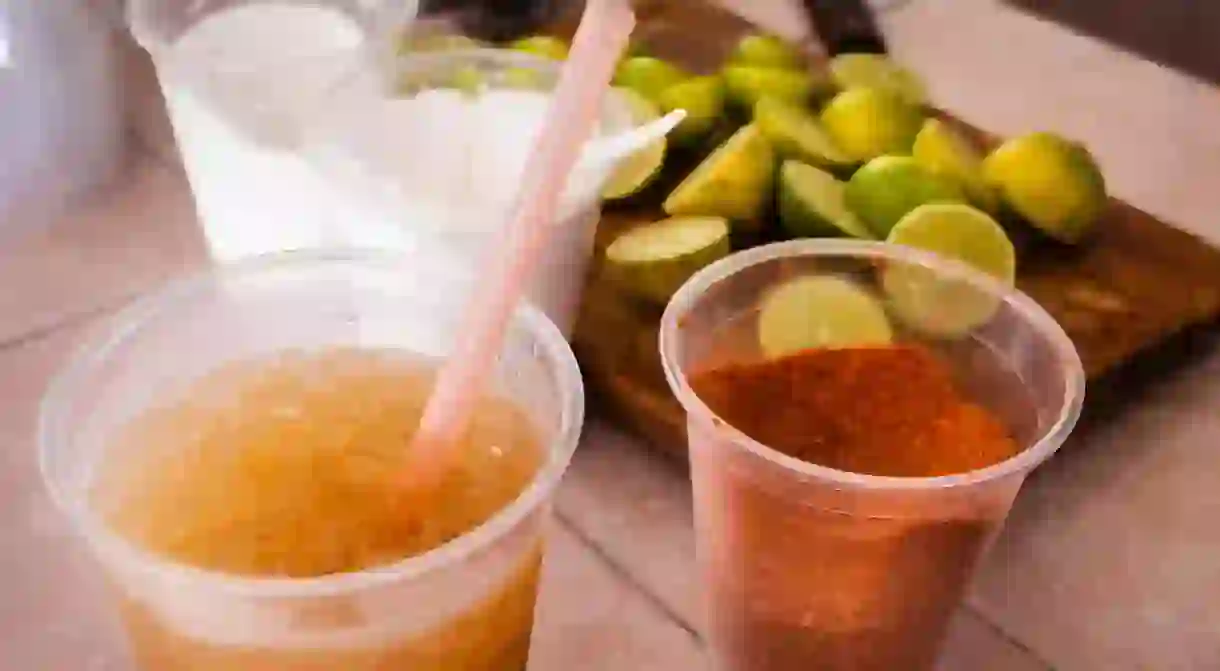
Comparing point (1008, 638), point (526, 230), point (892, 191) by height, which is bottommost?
point (1008, 638)

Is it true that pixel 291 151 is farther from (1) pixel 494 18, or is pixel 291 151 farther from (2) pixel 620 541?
(1) pixel 494 18

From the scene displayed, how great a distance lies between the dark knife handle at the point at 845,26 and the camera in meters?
1.00

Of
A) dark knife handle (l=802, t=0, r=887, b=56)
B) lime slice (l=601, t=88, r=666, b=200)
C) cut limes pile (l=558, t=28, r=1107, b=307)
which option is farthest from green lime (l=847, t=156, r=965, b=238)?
dark knife handle (l=802, t=0, r=887, b=56)

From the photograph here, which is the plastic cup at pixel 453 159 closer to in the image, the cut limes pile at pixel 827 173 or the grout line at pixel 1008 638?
the cut limes pile at pixel 827 173

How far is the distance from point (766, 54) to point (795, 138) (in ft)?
0.41

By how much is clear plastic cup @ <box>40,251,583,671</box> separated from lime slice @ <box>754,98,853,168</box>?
0.31 meters

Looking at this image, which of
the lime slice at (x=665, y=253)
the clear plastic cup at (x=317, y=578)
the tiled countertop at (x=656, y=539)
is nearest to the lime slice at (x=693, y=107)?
the lime slice at (x=665, y=253)

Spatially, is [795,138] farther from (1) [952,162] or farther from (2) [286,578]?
(2) [286,578]

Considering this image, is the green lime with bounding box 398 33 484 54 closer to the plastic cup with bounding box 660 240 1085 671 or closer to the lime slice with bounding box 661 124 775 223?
the lime slice with bounding box 661 124 775 223

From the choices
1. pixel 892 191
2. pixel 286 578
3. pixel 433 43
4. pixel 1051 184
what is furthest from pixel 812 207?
pixel 286 578

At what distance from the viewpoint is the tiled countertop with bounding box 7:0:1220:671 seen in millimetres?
541

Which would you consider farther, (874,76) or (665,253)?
(874,76)

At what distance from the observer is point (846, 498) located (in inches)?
17.5

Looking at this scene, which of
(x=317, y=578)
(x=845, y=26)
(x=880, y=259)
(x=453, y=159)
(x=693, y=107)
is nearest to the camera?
(x=317, y=578)
